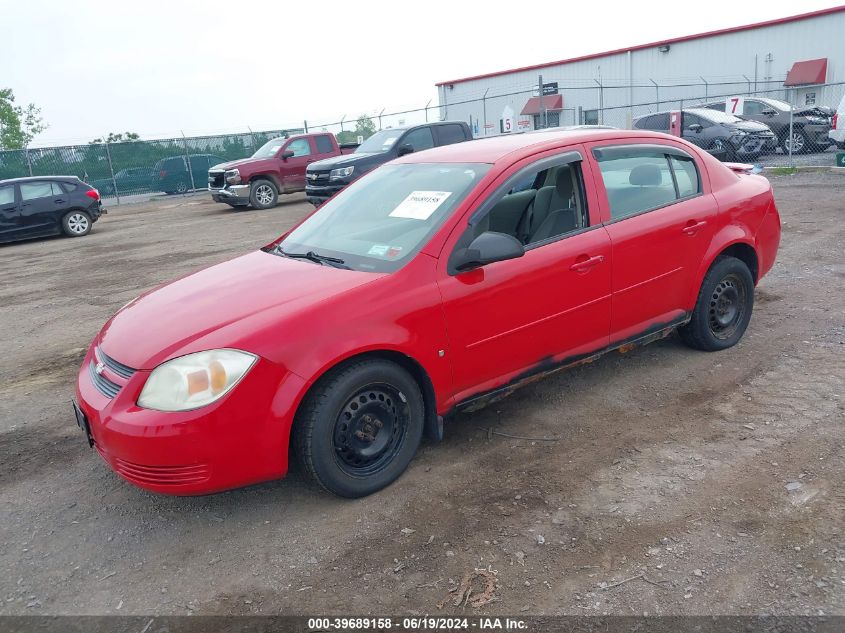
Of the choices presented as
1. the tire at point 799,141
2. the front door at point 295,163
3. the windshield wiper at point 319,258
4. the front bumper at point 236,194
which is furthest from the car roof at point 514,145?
the tire at point 799,141

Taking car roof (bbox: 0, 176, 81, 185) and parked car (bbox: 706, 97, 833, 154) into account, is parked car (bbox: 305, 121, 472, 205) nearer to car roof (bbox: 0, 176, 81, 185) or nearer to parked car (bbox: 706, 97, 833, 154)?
car roof (bbox: 0, 176, 81, 185)

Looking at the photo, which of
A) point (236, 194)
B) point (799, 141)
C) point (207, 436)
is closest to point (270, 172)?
point (236, 194)

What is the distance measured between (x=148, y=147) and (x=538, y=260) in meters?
25.0

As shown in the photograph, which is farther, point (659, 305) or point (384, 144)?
point (384, 144)

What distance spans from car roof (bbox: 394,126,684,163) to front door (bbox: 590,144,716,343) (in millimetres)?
104

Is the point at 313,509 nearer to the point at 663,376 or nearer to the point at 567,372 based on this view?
the point at 567,372

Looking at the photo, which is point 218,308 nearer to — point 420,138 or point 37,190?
point 420,138

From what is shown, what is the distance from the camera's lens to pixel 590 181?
4207mm

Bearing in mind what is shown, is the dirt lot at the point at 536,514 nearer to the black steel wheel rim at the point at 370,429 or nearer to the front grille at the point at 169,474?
the black steel wheel rim at the point at 370,429

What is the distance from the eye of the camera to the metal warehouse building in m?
26.8

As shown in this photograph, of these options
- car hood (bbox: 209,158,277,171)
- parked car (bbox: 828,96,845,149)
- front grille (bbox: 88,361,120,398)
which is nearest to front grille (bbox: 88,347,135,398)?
front grille (bbox: 88,361,120,398)

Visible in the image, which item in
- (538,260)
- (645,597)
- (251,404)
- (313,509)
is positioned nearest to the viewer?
(645,597)

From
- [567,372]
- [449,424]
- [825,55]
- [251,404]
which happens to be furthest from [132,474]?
[825,55]

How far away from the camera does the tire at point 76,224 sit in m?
16.0
